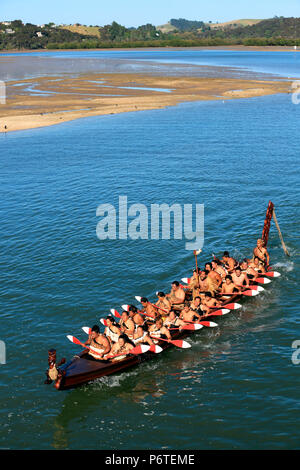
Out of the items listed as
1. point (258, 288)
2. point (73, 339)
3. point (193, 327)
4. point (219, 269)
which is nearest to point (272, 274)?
point (258, 288)

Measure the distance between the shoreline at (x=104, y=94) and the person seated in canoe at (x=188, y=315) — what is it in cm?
5978

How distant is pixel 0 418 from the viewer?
20.6 metres

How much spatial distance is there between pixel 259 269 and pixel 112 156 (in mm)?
35115

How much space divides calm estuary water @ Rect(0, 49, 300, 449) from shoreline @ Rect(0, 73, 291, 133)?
1875cm

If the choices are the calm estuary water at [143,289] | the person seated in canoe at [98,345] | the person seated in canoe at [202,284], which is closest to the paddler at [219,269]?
the person seated in canoe at [202,284]

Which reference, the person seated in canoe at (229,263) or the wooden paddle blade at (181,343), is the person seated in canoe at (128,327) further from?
the person seated in canoe at (229,263)

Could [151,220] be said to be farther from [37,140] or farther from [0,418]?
[37,140]

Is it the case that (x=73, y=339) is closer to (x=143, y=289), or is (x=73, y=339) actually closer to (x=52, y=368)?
(x=52, y=368)

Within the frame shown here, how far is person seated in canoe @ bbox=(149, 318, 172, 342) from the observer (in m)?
24.9

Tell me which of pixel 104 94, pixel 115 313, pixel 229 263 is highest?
pixel 104 94

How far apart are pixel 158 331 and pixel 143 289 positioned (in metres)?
6.05

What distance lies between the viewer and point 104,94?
104 metres

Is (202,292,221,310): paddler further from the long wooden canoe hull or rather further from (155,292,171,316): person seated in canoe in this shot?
the long wooden canoe hull
